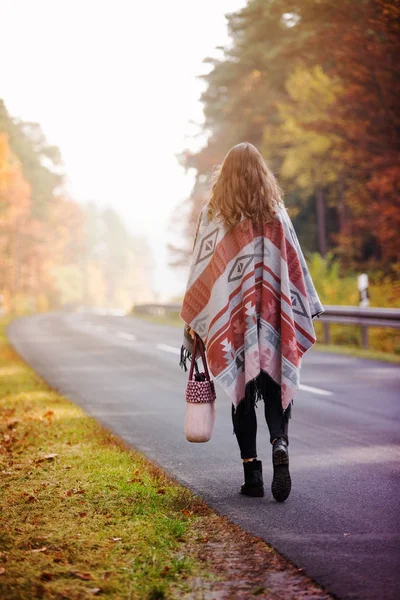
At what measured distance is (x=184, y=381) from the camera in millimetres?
11930

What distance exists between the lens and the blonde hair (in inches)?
206

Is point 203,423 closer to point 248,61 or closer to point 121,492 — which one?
point 121,492

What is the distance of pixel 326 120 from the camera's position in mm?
21141

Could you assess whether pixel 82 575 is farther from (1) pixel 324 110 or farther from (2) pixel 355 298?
(1) pixel 324 110

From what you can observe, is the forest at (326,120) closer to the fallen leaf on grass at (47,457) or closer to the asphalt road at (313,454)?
the asphalt road at (313,454)

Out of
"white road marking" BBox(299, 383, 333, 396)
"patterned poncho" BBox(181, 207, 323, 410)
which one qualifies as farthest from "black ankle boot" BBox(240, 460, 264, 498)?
"white road marking" BBox(299, 383, 333, 396)

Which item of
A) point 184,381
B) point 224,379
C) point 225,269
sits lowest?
point 184,381

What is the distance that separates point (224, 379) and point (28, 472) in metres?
Result: 1.76

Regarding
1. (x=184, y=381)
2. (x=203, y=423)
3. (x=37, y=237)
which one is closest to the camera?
(x=203, y=423)

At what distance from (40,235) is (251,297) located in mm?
63858

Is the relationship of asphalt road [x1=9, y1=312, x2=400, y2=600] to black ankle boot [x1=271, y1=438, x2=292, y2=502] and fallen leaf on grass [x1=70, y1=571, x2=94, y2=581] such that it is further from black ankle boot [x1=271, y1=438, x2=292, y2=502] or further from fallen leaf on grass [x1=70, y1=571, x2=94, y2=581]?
fallen leaf on grass [x1=70, y1=571, x2=94, y2=581]

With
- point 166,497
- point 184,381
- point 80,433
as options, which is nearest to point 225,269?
point 166,497

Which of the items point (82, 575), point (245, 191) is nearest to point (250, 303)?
point (245, 191)

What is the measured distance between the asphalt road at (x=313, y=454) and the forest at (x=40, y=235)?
1132 centimetres
